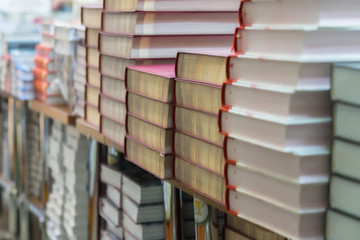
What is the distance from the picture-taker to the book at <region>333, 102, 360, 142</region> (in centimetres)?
97

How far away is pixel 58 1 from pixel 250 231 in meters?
5.21

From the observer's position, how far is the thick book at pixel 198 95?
1249 millimetres

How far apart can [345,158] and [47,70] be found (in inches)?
75.6

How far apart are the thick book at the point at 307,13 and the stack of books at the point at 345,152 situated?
0.08 meters

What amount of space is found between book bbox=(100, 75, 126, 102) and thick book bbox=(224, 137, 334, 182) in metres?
0.65

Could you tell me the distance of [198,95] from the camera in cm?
131

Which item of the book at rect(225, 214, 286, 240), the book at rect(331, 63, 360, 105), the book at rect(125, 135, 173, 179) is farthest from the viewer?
the book at rect(125, 135, 173, 179)

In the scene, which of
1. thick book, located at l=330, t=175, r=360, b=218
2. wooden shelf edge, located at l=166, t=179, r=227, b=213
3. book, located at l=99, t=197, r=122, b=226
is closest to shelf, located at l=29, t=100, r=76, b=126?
book, located at l=99, t=197, r=122, b=226

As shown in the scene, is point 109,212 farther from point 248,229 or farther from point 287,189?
point 287,189

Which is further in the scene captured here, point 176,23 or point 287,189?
point 176,23

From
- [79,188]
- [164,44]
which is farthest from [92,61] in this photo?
[79,188]

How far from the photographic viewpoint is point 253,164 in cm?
113

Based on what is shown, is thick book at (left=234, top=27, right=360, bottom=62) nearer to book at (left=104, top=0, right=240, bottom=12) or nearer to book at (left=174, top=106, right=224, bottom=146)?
book at (left=174, top=106, right=224, bottom=146)

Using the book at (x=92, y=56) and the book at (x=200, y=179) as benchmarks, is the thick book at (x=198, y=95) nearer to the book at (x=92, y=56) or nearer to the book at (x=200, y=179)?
the book at (x=200, y=179)
